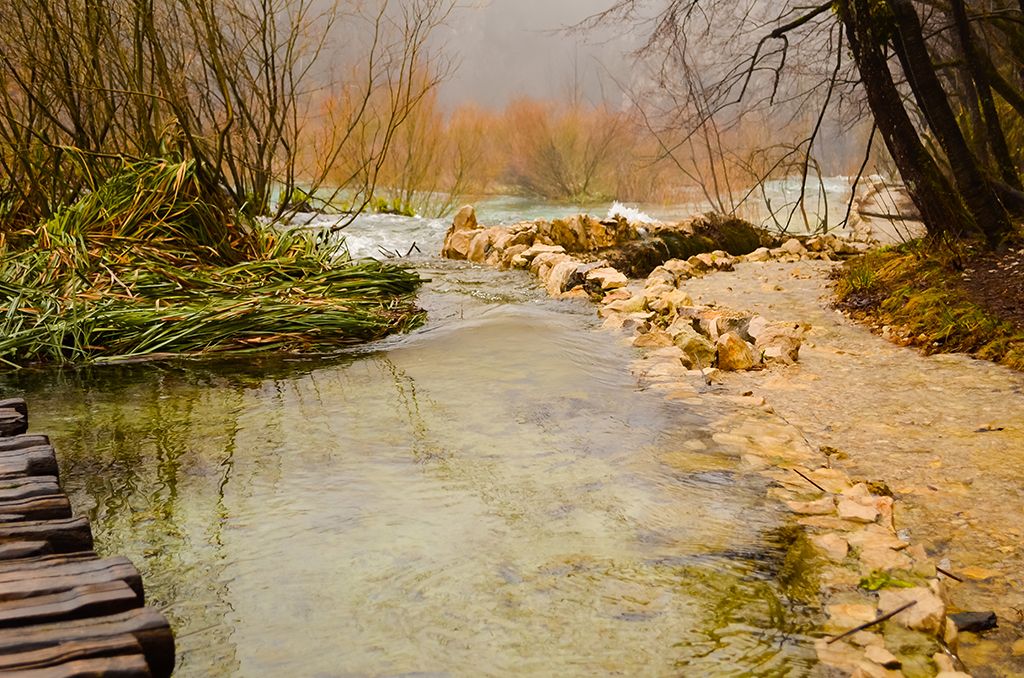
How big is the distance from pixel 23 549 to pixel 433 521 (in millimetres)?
754

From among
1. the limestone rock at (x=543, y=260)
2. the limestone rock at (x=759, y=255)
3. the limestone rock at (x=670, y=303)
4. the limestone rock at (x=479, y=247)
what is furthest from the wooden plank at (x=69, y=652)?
the limestone rock at (x=759, y=255)

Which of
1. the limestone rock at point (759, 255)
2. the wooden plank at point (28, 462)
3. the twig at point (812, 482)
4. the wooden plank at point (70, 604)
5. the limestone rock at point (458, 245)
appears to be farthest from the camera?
the limestone rock at point (458, 245)

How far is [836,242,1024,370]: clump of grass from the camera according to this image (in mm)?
3295

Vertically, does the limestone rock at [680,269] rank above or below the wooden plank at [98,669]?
above

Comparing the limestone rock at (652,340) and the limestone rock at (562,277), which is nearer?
the limestone rock at (652,340)

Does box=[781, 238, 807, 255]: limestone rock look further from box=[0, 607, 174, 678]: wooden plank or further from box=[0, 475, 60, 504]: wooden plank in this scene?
box=[0, 607, 174, 678]: wooden plank

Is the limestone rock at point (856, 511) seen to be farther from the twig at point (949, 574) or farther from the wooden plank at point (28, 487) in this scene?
the wooden plank at point (28, 487)

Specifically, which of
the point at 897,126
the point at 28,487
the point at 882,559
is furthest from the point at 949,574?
the point at 897,126

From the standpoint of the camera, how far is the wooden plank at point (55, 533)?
1.30 meters

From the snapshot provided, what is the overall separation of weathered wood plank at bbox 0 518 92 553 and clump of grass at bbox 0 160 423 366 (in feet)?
6.97

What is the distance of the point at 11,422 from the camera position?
188 centimetres

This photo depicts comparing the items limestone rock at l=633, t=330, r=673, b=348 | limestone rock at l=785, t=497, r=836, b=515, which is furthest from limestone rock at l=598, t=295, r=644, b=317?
limestone rock at l=785, t=497, r=836, b=515

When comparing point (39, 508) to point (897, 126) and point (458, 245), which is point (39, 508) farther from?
point (458, 245)

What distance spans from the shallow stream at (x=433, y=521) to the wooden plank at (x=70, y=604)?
24cm
